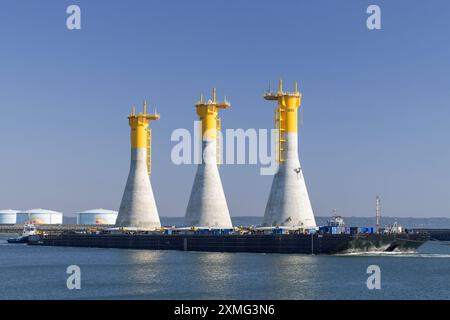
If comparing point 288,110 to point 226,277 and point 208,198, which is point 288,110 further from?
point 226,277

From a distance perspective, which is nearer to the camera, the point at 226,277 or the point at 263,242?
the point at 226,277

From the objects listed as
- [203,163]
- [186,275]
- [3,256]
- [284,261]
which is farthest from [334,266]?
[3,256]

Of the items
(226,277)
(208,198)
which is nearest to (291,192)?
(208,198)

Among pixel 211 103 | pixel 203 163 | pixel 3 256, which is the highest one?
pixel 211 103

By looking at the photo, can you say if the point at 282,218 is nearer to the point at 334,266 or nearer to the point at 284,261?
the point at 284,261

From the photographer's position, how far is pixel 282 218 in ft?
420

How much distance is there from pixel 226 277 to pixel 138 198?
204 feet

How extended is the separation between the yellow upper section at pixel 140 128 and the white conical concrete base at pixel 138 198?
1.45m

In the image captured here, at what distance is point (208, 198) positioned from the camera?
135 m

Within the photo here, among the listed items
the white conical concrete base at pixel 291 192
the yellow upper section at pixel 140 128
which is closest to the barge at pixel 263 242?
the white conical concrete base at pixel 291 192

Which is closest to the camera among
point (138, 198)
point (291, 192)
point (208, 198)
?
point (291, 192)

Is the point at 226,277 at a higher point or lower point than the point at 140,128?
lower

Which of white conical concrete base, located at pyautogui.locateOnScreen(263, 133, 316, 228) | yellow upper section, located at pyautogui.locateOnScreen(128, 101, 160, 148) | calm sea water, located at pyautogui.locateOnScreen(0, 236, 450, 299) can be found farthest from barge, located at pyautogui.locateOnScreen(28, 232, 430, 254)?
yellow upper section, located at pyautogui.locateOnScreen(128, 101, 160, 148)

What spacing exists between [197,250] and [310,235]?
77.4 feet
